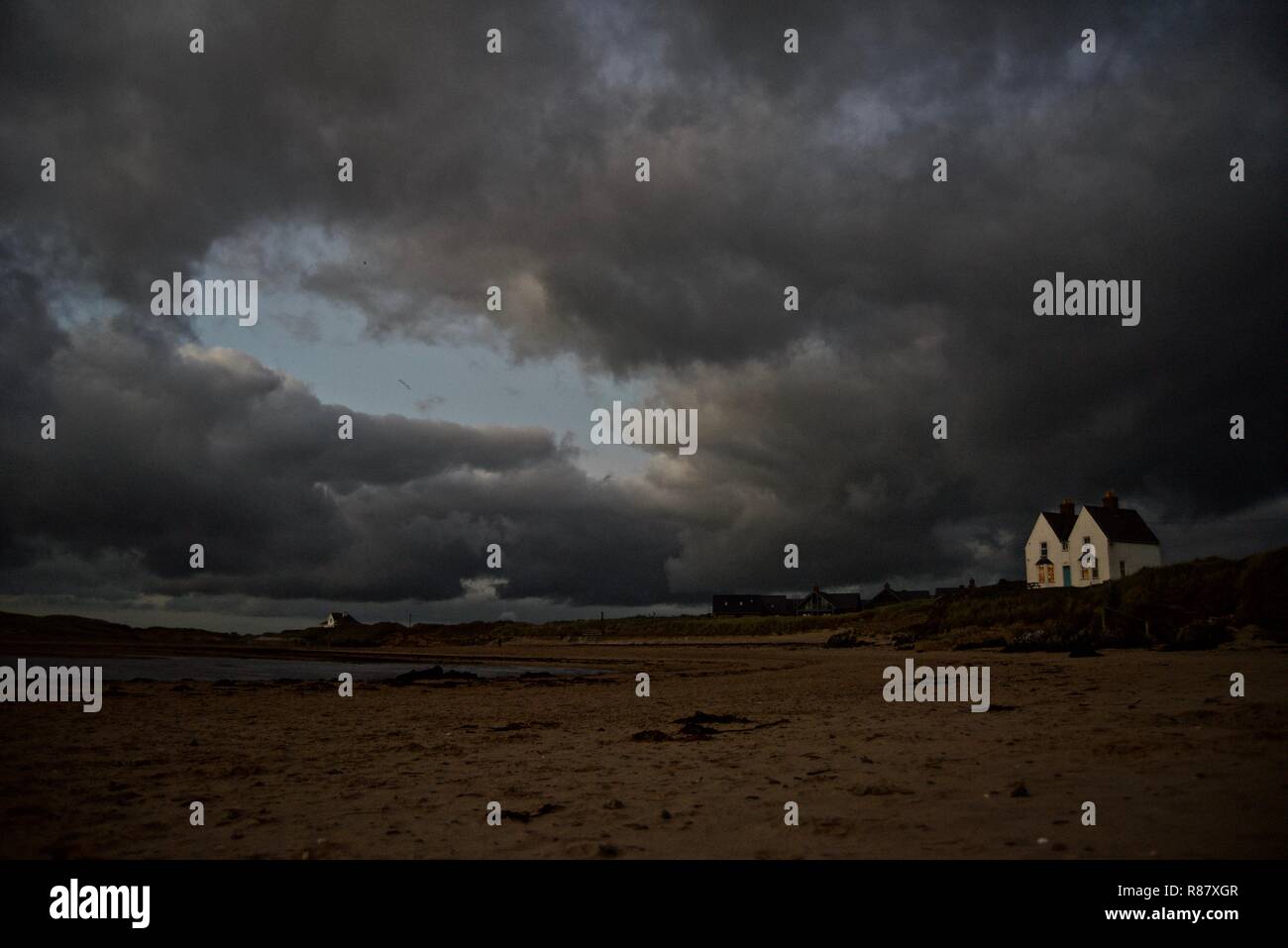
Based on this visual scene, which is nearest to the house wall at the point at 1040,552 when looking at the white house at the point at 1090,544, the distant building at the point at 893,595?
the white house at the point at 1090,544

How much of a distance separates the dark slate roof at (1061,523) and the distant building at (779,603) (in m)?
54.0

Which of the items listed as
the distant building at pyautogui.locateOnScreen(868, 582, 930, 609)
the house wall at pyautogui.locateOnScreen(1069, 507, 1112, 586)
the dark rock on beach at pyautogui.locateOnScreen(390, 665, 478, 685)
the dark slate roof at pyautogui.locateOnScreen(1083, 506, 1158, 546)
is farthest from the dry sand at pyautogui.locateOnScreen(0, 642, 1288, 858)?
the distant building at pyautogui.locateOnScreen(868, 582, 930, 609)

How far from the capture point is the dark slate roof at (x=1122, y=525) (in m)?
59.7

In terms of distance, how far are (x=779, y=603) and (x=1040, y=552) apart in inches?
2696

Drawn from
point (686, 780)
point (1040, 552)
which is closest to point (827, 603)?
point (1040, 552)

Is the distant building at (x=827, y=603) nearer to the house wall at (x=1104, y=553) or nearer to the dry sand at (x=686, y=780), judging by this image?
the house wall at (x=1104, y=553)

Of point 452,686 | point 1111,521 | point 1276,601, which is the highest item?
point 1111,521

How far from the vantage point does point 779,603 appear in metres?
130

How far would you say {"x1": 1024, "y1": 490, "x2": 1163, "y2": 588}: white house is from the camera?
58.6 metres

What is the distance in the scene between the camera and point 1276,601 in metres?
27.4
